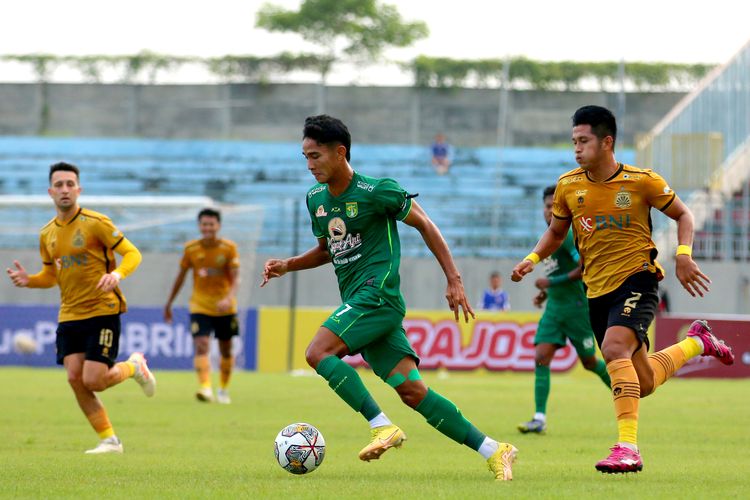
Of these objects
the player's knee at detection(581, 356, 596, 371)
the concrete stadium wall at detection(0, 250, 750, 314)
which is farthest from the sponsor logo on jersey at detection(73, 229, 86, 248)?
the concrete stadium wall at detection(0, 250, 750, 314)

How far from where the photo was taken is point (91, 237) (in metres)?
10.3

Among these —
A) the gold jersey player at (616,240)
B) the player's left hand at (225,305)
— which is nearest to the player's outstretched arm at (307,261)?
the gold jersey player at (616,240)

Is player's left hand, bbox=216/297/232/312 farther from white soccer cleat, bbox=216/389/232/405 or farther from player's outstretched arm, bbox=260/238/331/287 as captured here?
player's outstretched arm, bbox=260/238/331/287

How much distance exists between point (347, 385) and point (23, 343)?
1925 centimetres

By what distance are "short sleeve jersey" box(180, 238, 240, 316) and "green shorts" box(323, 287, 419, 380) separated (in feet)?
30.5

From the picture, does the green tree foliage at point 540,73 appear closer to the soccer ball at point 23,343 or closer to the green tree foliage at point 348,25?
the green tree foliage at point 348,25

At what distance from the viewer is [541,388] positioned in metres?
12.7

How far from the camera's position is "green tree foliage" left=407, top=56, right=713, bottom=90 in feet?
155

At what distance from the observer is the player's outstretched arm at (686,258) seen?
8.01 metres

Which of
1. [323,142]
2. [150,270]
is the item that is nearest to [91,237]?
[323,142]

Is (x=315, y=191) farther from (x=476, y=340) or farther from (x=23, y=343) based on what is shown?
(x=23, y=343)

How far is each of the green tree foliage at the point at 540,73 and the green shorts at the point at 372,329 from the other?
129 ft

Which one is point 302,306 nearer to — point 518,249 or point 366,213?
point 518,249

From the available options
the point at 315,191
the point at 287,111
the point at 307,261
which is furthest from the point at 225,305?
the point at 287,111
